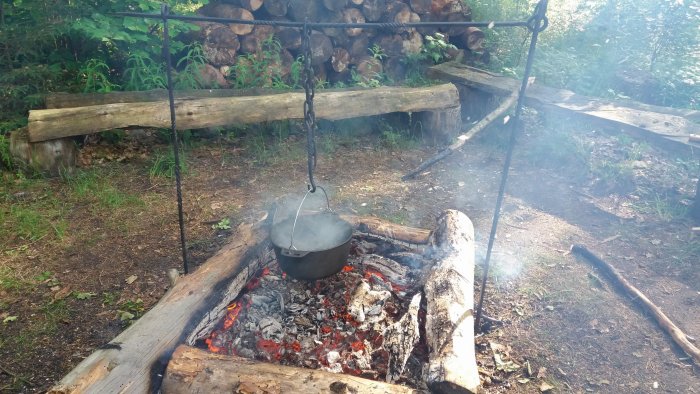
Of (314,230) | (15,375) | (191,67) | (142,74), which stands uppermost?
(191,67)

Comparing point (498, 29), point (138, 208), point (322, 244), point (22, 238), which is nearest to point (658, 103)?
point (498, 29)

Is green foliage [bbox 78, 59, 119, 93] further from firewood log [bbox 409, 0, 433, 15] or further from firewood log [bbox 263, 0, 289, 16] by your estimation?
firewood log [bbox 409, 0, 433, 15]

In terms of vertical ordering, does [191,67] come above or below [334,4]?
below

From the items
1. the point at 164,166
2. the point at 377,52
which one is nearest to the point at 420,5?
the point at 377,52

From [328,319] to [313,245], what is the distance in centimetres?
58

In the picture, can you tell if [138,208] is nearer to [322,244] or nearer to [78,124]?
[78,124]

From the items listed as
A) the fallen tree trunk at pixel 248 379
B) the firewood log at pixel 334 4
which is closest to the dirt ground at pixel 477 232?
the fallen tree trunk at pixel 248 379

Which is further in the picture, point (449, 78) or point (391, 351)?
point (449, 78)

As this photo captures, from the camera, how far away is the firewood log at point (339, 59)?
7.31 meters

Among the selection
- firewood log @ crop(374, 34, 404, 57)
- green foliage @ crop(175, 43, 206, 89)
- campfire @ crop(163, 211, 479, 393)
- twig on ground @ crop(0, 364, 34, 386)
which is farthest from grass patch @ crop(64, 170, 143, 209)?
firewood log @ crop(374, 34, 404, 57)

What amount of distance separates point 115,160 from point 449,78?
17.2ft

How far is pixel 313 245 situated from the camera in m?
3.17

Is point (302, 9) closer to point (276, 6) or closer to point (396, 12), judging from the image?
point (276, 6)

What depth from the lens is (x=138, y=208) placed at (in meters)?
4.74
